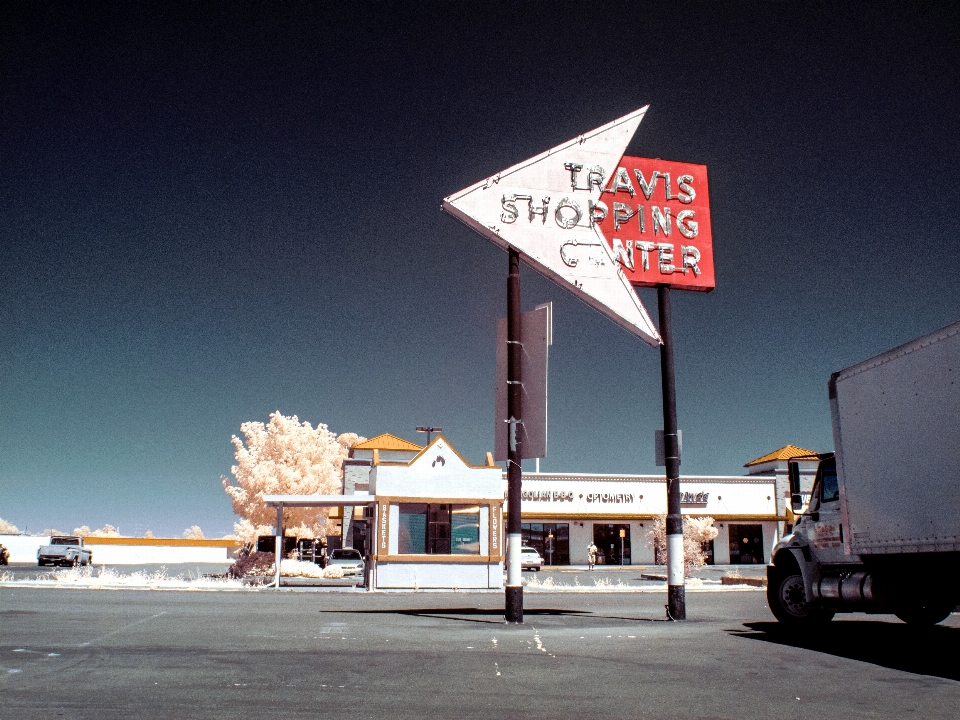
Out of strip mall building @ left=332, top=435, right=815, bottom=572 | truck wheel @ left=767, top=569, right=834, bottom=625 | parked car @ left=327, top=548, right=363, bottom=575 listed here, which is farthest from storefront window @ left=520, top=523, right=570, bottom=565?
truck wheel @ left=767, top=569, right=834, bottom=625

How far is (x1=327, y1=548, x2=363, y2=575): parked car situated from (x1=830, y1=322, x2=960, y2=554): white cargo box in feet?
88.8

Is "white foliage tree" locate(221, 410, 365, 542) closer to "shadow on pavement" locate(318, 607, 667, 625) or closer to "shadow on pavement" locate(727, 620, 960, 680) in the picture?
"shadow on pavement" locate(318, 607, 667, 625)

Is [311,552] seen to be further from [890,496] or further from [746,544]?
[890,496]

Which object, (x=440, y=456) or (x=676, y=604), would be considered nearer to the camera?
(x=676, y=604)

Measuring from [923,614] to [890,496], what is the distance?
2681mm

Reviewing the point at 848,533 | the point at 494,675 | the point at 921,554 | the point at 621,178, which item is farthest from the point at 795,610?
the point at 621,178

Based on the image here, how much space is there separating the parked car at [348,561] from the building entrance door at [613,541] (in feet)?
71.5

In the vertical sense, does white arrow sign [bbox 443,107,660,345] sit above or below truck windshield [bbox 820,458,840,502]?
above

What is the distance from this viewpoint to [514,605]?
11.8 m

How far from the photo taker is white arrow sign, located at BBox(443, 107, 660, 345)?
12.6 metres

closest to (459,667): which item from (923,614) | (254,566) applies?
(923,614)

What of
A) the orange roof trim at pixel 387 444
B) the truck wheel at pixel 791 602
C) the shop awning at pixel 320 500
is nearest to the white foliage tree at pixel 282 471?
the orange roof trim at pixel 387 444

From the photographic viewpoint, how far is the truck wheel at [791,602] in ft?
37.8

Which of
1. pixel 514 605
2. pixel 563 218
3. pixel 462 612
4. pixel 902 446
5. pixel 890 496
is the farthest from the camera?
pixel 462 612
